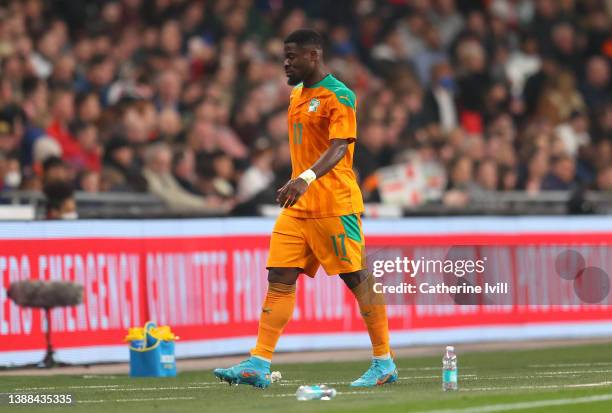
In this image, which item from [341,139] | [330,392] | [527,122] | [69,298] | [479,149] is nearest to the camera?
[330,392]

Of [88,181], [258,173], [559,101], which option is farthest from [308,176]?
[559,101]

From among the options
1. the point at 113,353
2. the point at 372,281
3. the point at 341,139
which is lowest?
the point at 113,353

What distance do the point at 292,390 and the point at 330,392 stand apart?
3.91 feet

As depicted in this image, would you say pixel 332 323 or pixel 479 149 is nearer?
pixel 332 323

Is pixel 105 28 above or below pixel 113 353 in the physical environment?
above

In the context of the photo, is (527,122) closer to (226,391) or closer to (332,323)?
(332,323)

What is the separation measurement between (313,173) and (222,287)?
5.48 metres

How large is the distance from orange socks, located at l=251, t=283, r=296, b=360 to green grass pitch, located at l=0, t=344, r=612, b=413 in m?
0.31

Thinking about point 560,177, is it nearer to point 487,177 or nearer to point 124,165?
point 487,177

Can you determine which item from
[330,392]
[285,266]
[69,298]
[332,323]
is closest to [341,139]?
[285,266]

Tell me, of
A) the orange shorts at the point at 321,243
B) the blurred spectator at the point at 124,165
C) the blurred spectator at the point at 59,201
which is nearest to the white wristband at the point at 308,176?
the orange shorts at the point at 321,243

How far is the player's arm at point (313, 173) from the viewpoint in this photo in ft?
34.7

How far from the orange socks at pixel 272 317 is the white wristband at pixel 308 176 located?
3.15 feet

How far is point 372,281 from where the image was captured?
Result: 11414 mm
